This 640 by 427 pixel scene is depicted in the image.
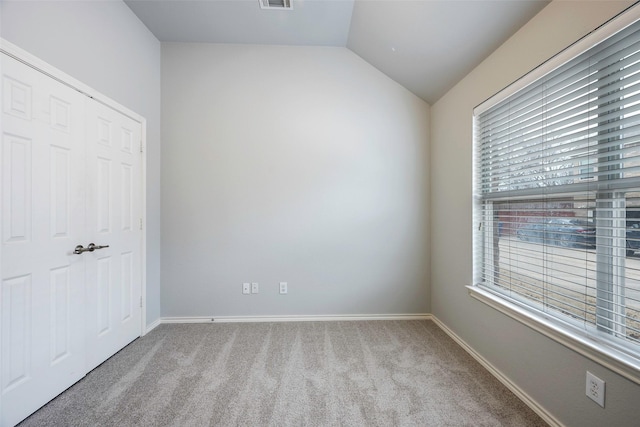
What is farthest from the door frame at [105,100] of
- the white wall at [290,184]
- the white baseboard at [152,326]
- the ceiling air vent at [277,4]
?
the ceiling air vent at [277,4]

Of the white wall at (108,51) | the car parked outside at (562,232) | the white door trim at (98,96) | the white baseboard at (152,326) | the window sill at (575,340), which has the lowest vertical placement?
the white baseboard at (152,326)

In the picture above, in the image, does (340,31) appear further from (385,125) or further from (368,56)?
(385,125)

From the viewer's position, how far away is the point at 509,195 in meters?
1.89

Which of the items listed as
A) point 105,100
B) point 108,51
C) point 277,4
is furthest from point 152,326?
point 277,4

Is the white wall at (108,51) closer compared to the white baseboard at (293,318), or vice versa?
the white wall at (108,51)

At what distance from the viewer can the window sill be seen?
112 cm

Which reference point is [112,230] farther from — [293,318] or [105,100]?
[293,318]

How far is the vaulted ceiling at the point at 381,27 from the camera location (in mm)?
1855

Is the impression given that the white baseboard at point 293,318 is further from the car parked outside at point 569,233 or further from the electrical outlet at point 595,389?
the electrical outlet at point 595,389

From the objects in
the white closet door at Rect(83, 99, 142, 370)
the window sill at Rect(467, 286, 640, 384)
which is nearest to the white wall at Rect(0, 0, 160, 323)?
the white closet door at Rect(83, 99, 142, 370)

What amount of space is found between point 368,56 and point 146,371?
11.7ft

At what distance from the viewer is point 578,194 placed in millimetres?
1395

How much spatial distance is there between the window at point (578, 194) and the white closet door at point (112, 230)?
3052mm

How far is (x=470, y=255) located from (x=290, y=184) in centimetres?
190
